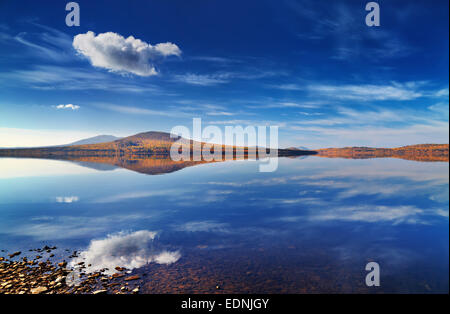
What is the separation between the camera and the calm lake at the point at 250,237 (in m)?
11.0

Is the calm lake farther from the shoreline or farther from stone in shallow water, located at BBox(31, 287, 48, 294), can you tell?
stone in shallow water, located at BBox(31, 287, 48, 294)

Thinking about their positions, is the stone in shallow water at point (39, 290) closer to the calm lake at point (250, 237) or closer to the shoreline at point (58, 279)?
the shoreline at point (58, 279)

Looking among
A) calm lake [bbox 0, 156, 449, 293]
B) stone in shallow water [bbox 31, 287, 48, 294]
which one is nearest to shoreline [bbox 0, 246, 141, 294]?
stone in shallow water [bbox 31, 287, 48, 294]

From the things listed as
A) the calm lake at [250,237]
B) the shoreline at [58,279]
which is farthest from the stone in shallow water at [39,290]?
the calm lake at [250,237]

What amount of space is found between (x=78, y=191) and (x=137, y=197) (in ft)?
36.6

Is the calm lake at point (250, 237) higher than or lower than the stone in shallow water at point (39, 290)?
lower

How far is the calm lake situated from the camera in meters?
11.0

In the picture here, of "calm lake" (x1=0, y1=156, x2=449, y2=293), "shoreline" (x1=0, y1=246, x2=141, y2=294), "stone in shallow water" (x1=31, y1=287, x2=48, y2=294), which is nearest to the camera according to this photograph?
"stone in shallow water" (x1=31, y1=287, x2=48, y2=294)

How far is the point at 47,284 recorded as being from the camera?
34.4 feet
